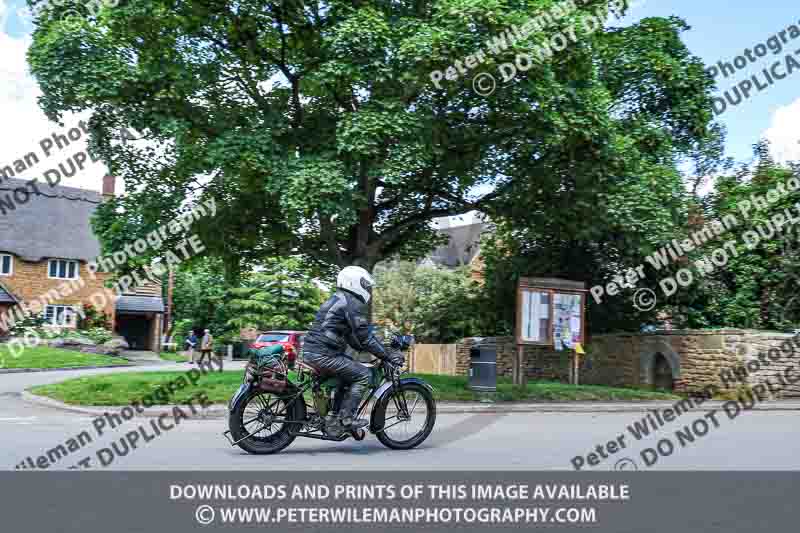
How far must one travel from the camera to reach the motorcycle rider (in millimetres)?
9039

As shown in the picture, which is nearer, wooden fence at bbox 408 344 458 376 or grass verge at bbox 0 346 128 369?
grass verge at bbox 0 346 128 369

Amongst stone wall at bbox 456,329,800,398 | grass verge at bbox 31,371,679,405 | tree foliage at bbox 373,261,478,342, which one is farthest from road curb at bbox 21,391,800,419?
tree foliage at bbox 373,261,478,342

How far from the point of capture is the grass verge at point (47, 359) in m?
30.0

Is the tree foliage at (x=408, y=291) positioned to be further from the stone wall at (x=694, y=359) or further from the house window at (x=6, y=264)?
the house window at (x=6, y=264)

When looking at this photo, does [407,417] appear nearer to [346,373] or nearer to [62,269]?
[346,373]

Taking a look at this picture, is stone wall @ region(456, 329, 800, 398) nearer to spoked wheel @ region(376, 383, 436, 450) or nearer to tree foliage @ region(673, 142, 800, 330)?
tree foliage @ region(673, 142, 800, 330)

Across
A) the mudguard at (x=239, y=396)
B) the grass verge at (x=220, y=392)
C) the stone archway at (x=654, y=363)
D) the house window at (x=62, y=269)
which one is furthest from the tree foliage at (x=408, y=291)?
the mudguard at (x=239, y=396)

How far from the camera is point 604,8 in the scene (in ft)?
60.9

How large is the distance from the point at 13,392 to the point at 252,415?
492 inches

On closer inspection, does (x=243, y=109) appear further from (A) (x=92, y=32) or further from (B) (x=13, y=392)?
(B) (x=13, y=392)

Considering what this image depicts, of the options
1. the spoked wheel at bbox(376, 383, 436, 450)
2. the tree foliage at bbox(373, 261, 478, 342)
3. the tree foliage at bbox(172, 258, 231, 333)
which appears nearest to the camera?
the spoked wheel at bbox(376, 383, 436, 450)

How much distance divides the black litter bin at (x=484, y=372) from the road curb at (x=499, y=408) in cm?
135

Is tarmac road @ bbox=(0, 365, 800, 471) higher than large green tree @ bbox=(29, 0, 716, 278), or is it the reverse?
large green tree @ bbox=(29, 0, 716, 278)
